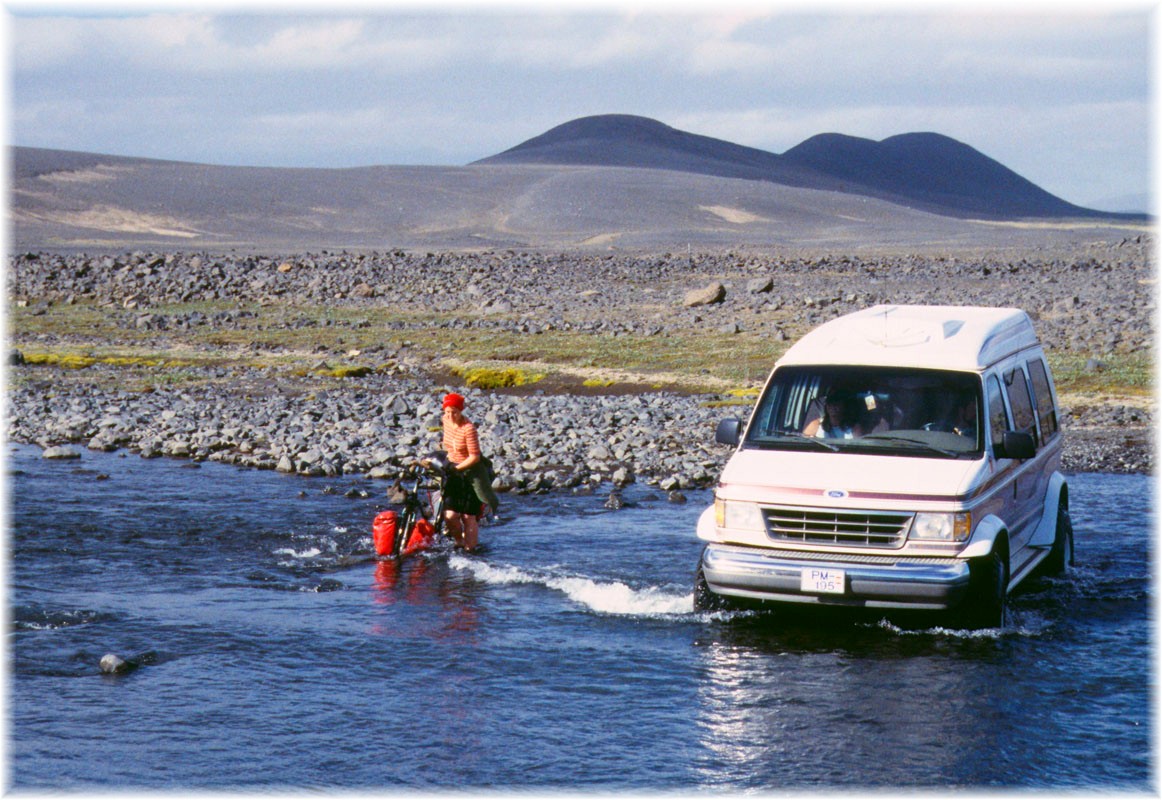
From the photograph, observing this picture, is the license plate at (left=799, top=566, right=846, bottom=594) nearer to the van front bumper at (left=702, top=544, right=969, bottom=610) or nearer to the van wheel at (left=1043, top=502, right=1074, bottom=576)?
the van front bumper at (left=702, top=544, right=969, bottom=610)

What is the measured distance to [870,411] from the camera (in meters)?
12.1

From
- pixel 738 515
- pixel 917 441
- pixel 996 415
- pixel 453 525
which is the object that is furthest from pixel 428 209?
pixel 738 515

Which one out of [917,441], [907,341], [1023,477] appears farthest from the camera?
[1023,477]

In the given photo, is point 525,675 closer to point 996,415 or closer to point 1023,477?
point 996,415

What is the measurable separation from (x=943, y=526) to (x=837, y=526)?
78 centimetres

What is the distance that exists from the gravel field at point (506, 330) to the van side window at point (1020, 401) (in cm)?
688

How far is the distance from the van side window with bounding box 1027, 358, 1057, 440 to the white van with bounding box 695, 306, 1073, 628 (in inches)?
19.9

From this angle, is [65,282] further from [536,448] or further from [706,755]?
[706,755]

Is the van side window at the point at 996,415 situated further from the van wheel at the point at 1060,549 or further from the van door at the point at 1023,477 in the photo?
the van wheel at the point at 1060,549

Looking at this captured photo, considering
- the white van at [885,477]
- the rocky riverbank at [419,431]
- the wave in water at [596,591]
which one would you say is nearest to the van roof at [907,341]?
the white van at [885,477]

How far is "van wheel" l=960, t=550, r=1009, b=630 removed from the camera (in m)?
11.0

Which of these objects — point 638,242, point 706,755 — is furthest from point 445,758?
point 638,242

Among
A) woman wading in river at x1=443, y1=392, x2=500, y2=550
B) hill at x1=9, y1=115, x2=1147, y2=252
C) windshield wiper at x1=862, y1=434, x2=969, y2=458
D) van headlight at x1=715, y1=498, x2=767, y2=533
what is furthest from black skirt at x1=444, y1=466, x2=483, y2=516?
hill at x1=9, y1=115, x2=1147, y2=252

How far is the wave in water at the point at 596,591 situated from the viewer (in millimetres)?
13195
